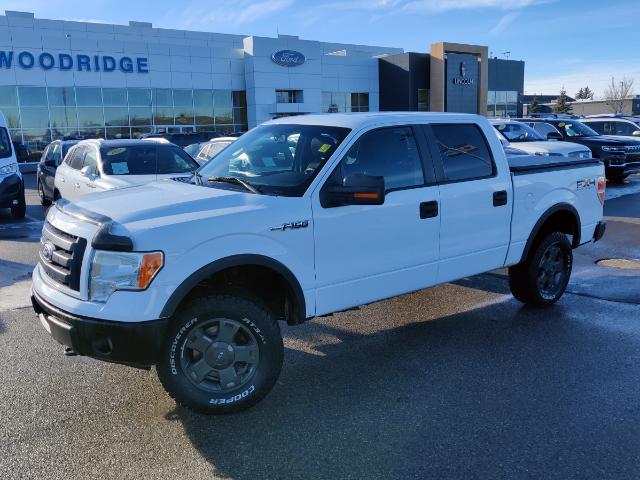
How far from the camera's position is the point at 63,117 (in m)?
33.9

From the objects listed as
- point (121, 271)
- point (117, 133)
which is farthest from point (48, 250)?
point (117, 133)

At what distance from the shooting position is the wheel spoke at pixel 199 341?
12.1 feet

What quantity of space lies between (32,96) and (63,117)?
75.7 inches

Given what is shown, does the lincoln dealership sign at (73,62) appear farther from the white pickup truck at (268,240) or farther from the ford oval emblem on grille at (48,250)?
the ford oval emblem on grille at (48,250)

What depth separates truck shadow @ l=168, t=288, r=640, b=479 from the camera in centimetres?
326

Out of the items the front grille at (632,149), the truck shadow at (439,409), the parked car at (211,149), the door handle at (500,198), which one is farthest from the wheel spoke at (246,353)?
the front grille at (632,149)

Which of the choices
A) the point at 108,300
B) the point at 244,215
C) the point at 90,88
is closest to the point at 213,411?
the point at 108,300

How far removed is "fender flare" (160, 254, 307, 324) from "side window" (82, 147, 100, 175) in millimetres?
6824

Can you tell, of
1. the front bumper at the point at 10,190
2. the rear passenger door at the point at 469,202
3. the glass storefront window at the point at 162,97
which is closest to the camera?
the rear passenger door at the point at 469,202

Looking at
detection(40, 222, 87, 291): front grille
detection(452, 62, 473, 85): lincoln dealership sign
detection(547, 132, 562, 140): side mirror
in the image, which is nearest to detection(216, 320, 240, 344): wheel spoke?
detection(40, 222, 87, 291): front grille

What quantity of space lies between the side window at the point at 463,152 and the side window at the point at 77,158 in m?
7.83

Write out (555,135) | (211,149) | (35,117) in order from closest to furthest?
(211,149) → (555,135) → (35,117)

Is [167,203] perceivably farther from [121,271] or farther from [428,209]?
[428,209]

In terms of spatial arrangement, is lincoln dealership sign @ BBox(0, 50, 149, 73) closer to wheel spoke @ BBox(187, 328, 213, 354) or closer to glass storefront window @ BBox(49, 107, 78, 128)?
glass storefront window @ BBox(49, 107, 78, 128)
